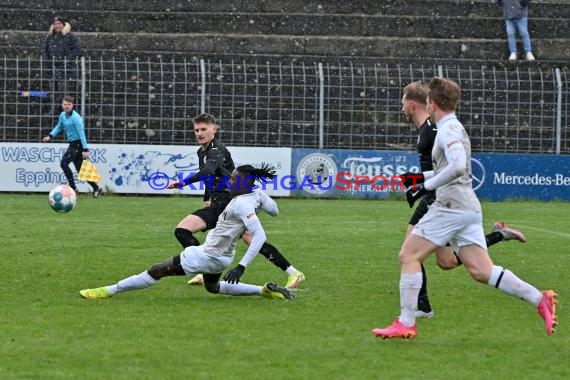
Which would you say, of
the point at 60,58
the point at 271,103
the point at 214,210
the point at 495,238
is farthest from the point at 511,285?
the point at 60,58

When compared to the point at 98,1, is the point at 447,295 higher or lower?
lower

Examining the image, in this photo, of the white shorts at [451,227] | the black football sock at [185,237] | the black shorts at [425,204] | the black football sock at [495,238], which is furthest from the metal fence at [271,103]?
the white shorts at [451,227]

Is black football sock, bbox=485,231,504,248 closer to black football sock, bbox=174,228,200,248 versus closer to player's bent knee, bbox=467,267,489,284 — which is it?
player's bent knee, bbox=467,267,489,284

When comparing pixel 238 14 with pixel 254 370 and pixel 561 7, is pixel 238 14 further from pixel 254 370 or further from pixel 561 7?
pixel 254 370

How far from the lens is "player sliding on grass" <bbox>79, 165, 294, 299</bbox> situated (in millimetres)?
10734

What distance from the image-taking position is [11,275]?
12547mm

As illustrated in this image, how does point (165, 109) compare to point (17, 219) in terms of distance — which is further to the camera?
point (165, 109)

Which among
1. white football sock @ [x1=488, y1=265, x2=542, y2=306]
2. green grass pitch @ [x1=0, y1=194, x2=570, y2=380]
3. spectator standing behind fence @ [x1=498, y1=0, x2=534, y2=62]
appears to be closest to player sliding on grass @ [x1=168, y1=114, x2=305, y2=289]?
green grass pitch @ [x1=0, y1=194, x2=570, y2=380]

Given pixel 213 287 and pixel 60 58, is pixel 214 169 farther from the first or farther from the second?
→ pixel 60 58

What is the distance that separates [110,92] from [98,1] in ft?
19.0

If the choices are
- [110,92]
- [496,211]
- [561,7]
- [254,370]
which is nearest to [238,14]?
[110,92]

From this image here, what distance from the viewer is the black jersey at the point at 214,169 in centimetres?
1222

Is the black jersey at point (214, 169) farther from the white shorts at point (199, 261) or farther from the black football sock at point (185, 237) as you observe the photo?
the white shorts at point (199, 261)

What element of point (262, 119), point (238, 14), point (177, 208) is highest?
point (238, 14)
